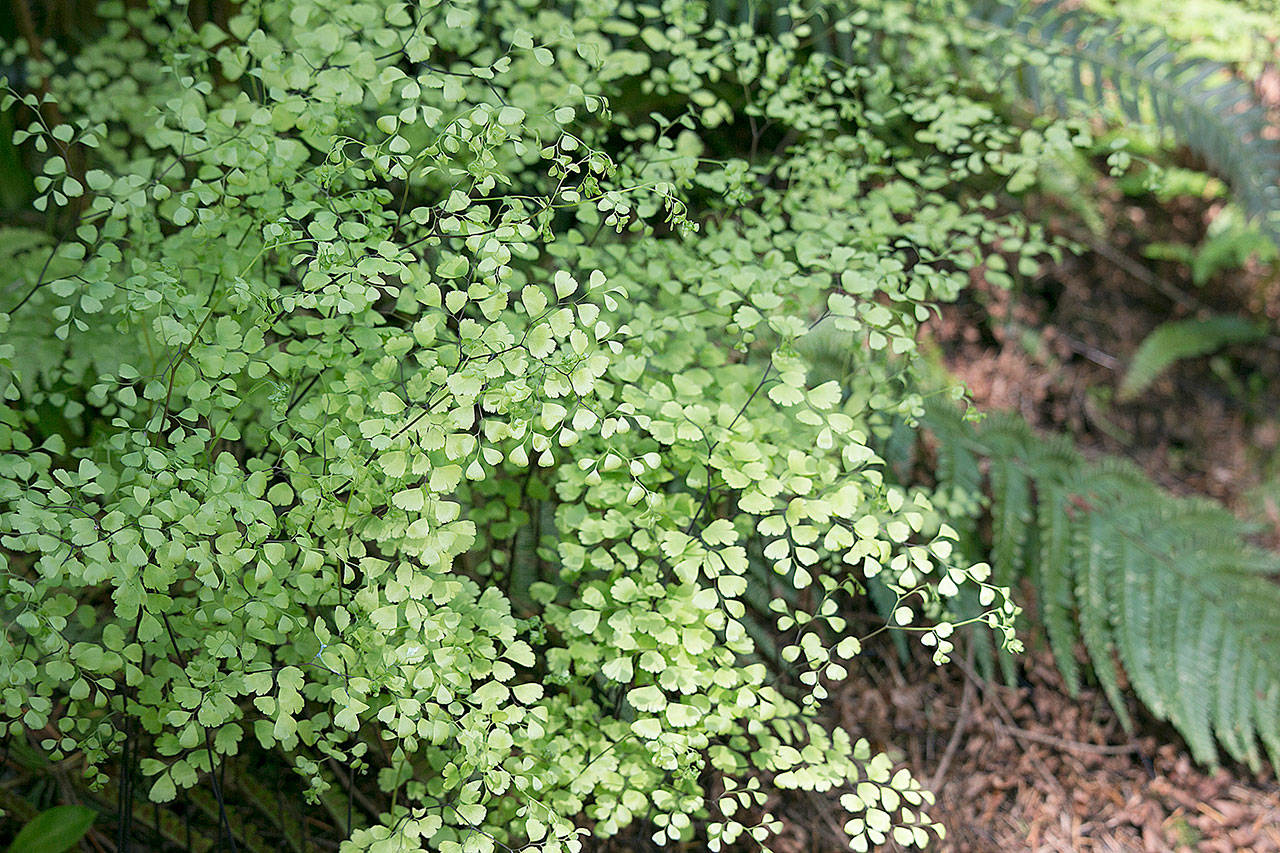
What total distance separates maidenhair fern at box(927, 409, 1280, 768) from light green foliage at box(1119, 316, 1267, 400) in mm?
903

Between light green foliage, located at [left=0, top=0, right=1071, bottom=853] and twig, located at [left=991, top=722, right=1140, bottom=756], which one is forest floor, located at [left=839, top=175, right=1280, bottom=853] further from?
light green foliage, located at [left=0, top=0, right=1071, bottom=853]

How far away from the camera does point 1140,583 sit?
2.21 metres

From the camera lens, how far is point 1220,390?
3.45 metres

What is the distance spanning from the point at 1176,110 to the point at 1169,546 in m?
1.63

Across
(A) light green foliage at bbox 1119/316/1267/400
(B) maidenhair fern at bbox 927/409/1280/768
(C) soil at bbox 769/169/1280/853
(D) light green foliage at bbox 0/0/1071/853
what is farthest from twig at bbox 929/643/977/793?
(A) light green foliage at bbox 1119/316/1267/400

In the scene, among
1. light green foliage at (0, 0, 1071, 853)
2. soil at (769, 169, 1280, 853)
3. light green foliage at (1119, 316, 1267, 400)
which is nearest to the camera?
light green foliage at (0, 0, 1071, 853)

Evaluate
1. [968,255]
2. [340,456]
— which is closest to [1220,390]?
[968,255]

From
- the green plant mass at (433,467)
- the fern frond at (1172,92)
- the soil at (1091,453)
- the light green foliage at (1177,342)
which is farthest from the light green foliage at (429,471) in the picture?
the light green foliage at (1177,342)

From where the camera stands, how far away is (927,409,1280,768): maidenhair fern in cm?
212

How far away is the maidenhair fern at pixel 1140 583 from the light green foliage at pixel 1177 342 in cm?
90

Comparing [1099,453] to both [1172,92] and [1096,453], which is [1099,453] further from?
[1172,92]

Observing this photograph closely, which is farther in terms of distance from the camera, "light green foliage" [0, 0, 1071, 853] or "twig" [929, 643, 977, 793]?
"twig" [929, 643, 977, 793]

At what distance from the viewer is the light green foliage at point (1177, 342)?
3.21m

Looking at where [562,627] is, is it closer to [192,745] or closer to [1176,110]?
[192,745]
